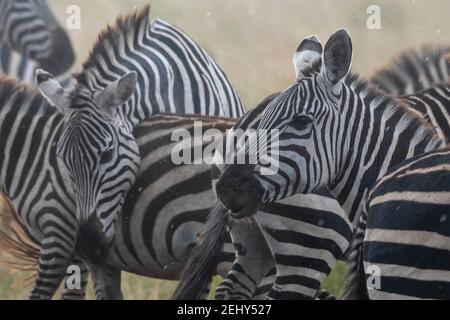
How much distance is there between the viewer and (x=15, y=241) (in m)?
5.80

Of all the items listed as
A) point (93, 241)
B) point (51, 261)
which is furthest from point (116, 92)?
point (51, 261)

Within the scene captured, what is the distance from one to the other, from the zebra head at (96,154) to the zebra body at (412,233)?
1718 millimetres

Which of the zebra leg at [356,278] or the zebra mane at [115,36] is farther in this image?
the zebra mane at [115,36]

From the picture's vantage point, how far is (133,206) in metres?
5.39

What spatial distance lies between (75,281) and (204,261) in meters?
1.20

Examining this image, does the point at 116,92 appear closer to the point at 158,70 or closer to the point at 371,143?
the point at 158,70

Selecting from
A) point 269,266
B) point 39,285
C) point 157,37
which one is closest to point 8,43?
point 157,37

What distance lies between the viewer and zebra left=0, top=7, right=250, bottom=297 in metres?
5.45

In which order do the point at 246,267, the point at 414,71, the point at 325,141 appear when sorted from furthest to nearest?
the point at 414,71 → the point at 246,267 → the point at 325,141

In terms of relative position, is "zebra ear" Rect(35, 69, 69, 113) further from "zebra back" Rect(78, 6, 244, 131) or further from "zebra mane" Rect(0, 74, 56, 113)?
"zebra mane" Rect(0, 74, 56, 113)

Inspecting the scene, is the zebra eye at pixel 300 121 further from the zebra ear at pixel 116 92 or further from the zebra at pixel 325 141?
the zebra ear at pixel 116 92

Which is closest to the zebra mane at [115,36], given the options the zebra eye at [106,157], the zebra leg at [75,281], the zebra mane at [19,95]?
the zebra mane at [19,95]

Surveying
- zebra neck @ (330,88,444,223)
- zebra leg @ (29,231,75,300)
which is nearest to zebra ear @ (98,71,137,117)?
zebra leg @ (29,231,75,300)

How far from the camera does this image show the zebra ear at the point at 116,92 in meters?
5.38
